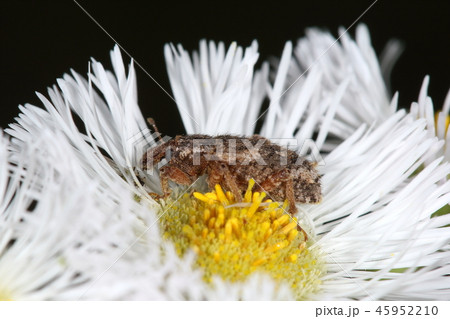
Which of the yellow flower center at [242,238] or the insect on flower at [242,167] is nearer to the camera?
the yellow flower center at [242,238]

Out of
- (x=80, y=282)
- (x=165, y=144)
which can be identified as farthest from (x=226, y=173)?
(x=80, y=282)

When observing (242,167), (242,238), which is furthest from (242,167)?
(242,238)
